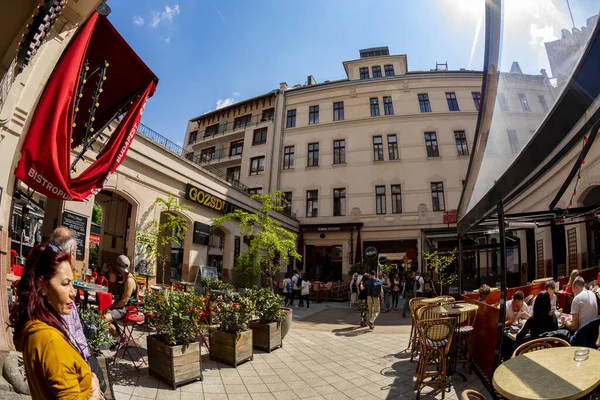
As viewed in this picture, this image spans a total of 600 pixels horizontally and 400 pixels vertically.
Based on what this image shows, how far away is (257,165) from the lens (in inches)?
1024

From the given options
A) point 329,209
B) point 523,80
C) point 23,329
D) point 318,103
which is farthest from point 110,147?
point 318,103

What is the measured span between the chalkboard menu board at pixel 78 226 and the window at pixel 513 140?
10347 mm

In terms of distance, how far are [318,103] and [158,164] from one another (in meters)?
17.4

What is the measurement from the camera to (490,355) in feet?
16.0

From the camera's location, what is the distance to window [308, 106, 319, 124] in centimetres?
2608

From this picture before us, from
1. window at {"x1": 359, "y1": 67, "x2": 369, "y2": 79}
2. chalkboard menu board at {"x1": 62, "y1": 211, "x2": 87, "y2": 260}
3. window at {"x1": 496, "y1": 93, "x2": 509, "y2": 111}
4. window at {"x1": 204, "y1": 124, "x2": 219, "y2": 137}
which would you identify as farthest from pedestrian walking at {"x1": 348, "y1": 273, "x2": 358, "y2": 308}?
window at {"x1": 204, "y1": 124, "x2": 219, "y2": 137}

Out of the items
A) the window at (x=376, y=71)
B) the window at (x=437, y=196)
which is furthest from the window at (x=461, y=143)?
the window at (x=376, y=71)

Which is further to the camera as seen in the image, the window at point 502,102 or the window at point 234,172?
the window at point 234,172

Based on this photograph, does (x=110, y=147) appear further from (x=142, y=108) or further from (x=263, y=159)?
(x=263, y=159)

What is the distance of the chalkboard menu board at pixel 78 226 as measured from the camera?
8.67m

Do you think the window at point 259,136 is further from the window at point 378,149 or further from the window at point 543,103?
the window at point 543,103

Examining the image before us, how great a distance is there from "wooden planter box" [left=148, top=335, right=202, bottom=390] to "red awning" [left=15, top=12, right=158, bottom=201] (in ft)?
8.75

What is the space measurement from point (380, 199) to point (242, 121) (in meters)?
14.6

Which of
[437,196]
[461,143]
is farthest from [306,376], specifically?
[461,143]
